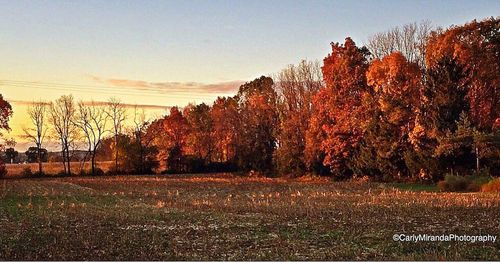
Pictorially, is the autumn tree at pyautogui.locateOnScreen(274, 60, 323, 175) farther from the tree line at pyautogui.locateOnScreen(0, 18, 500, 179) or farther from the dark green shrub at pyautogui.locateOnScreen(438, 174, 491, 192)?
the dark green shrub at pyautogui.locateOnScreen(438, 174, 491, 192)

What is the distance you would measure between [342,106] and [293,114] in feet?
42.6

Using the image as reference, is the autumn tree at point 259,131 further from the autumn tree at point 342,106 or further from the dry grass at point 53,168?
the dry grass at point 53,168

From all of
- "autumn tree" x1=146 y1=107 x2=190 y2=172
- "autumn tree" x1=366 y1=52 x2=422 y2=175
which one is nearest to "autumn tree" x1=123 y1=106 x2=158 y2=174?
"autumn tree" x1=146 y1=107 x2=190 y2=172

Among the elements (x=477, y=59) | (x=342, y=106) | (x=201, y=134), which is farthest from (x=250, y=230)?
(x=201, y=134)

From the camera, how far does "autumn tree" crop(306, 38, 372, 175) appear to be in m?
A: 54.7

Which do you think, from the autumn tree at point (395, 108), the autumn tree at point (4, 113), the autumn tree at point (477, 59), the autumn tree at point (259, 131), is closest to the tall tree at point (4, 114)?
the autumn tree at point (4, 113)

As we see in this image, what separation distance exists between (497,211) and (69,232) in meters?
17.3

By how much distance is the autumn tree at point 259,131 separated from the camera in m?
74.8

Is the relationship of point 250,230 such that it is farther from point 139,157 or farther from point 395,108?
point 139,157

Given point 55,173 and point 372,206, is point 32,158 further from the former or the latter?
point 372,206

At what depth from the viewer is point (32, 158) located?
4624 inches

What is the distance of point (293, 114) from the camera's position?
68188 millimetres

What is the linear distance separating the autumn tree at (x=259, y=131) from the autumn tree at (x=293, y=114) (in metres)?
1.66

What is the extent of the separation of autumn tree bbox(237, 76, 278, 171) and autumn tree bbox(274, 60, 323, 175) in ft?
5.45
